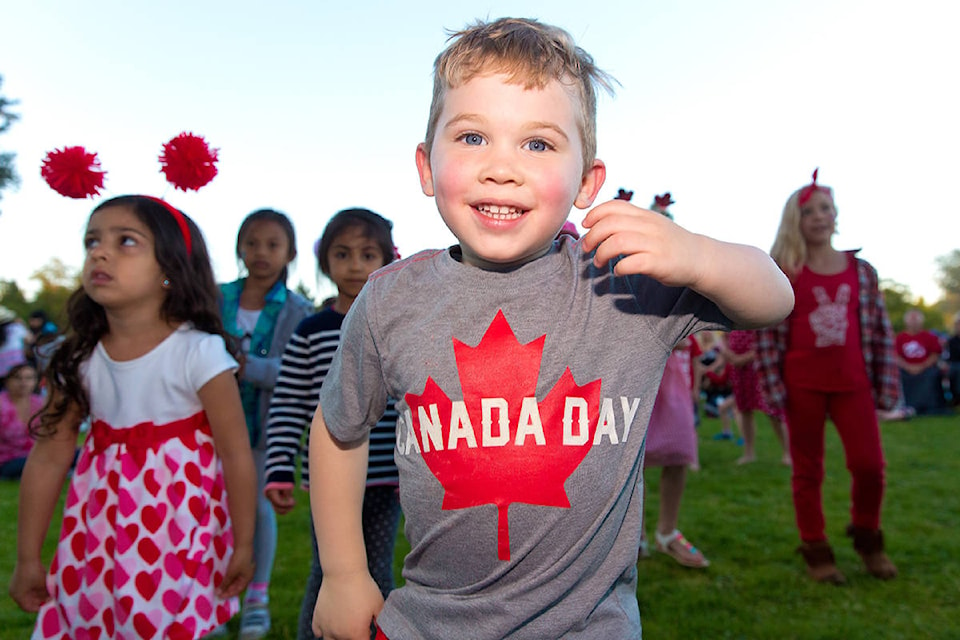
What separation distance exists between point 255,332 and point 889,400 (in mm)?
3550

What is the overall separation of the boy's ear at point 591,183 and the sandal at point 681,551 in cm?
357

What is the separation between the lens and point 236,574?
260 cm

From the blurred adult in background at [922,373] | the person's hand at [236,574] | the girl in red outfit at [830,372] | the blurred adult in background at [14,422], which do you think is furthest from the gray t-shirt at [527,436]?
the blurred adult in background at [922,373]

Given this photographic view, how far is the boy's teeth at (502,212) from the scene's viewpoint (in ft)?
5.17

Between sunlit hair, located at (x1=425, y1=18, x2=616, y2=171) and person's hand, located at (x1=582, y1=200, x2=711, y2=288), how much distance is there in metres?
0.36

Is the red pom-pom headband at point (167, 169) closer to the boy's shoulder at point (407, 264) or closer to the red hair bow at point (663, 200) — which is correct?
the boy's shoulder at point (407, 264)

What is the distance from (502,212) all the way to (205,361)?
4.97 ft

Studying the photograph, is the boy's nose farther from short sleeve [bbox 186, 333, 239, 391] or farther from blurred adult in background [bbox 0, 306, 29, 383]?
blurred adult in background [bbox 0, 306, 29, 383]

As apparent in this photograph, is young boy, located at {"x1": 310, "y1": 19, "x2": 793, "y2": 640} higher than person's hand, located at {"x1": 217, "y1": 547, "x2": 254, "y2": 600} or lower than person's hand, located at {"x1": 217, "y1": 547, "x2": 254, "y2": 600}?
higher

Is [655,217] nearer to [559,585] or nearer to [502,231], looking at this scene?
[502,231]

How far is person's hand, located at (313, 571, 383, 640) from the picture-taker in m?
1.70

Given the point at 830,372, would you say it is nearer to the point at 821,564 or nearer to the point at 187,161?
the point at 821,564

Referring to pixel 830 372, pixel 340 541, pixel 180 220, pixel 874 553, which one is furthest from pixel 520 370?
pixel 874 553

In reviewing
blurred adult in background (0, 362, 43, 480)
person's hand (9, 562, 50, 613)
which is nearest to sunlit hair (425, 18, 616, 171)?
person's hand (9, 562, 50, 613)
